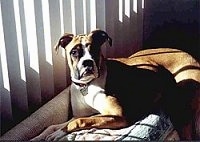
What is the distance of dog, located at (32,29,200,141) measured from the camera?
1.51m

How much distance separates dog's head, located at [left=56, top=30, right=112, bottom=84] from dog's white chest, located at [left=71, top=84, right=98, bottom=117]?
0.08m

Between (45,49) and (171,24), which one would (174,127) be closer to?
(45,49)

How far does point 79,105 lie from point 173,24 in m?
0.85

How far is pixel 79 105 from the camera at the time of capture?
5.36ft

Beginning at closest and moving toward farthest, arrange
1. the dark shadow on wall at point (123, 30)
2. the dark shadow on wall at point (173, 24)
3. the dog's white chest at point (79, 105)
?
the dog's white chest at point (79, 105), the dark shadow on wall at point (123, 30), the dark shadow on wall at point (173, 24)

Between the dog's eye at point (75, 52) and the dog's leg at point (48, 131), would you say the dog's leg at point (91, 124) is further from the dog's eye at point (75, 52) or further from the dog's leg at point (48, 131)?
the dog's eye at point (75, 52)

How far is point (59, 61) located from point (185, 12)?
2.63 feet

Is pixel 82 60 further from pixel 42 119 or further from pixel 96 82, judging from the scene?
pixel 42 119

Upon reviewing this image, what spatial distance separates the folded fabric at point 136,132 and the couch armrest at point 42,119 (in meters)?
0.12

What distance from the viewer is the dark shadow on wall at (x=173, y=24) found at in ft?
7.15

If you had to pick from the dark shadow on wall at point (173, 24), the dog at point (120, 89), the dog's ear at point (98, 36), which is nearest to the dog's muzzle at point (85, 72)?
the dog at point (120, 89)

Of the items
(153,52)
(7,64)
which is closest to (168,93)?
(153,52)

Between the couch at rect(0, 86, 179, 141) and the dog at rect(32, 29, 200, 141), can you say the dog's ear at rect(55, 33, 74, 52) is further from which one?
the couch at rect(0, 86, 179, 141)

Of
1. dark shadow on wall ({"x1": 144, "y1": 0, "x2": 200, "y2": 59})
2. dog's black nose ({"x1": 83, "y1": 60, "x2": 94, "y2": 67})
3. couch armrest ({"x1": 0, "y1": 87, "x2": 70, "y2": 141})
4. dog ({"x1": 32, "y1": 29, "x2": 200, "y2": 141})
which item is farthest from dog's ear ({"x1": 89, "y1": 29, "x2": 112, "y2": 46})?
dark shadow on wall ({"x1": 144, "y1": 0, "x2": 200, "y2": 59})
